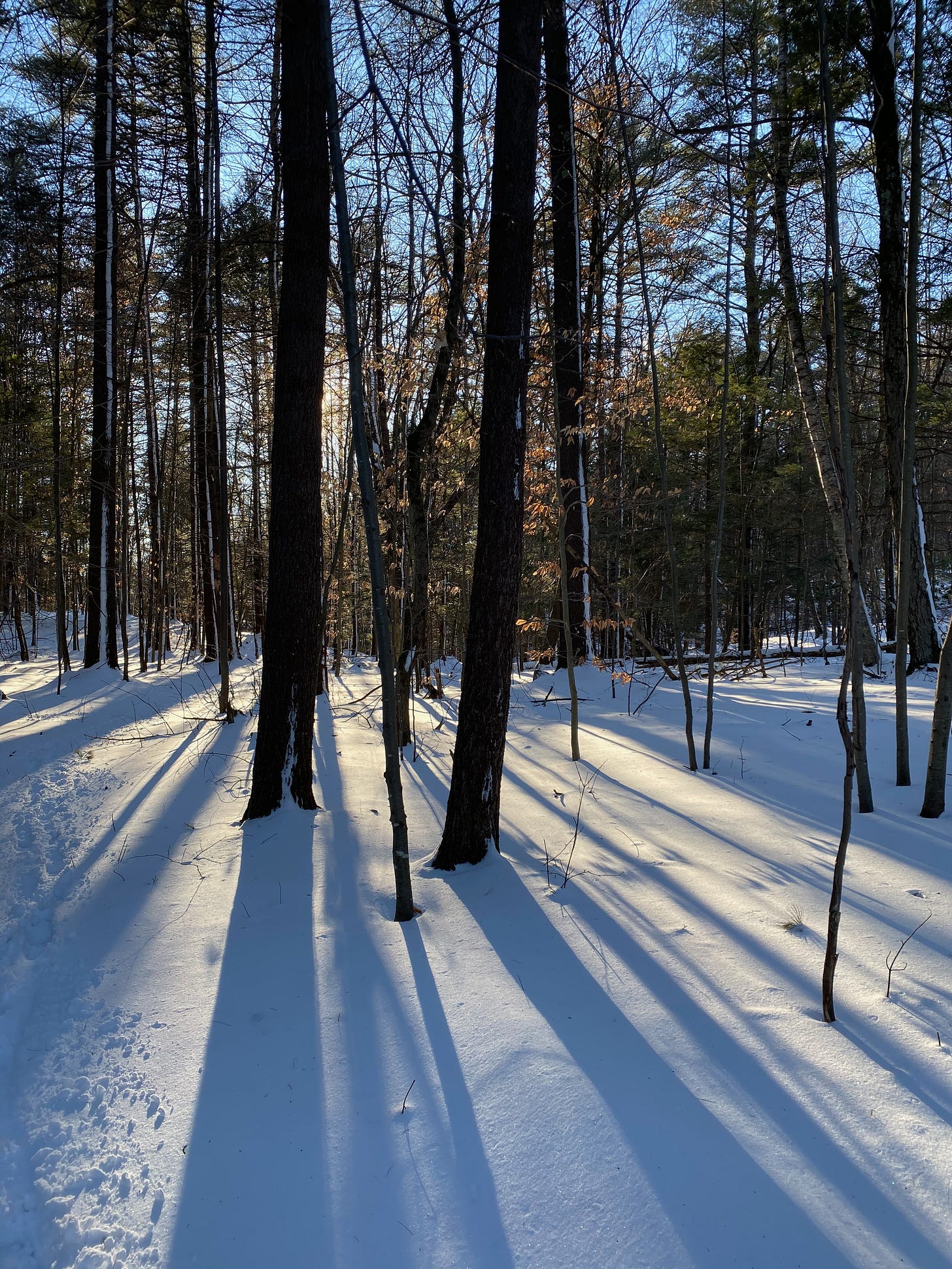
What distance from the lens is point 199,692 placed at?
438 inches

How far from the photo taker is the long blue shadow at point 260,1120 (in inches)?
67.2

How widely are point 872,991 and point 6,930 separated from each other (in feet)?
13.2

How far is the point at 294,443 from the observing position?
15.5ft

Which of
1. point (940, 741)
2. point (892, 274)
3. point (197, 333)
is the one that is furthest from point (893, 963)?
point (197, 333)

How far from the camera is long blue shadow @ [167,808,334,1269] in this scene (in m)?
1.71

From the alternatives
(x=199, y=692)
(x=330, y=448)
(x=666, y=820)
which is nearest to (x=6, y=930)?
(x=666, y=820)

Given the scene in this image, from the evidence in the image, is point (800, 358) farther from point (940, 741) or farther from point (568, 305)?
point (940, 741)

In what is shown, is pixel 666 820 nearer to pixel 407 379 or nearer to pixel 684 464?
pixel 407 379

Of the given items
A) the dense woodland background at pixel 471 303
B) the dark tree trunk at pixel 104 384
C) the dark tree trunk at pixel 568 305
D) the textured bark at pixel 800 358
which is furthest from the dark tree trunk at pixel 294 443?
the dark tree trunk at pixel 104 384

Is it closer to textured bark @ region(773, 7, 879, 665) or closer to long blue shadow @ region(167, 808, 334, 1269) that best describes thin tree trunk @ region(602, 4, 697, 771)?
textured bark @ region(773, 7, 879, 665)

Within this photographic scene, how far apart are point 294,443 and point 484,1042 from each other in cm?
387

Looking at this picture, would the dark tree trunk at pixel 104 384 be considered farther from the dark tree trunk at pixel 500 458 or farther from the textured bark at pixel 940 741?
the textured bark at pixel 940 741

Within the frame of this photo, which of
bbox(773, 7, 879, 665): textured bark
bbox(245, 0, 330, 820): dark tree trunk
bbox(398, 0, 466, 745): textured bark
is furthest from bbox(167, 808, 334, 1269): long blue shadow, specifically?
bbox(773, 7, 879, 665): textured bark

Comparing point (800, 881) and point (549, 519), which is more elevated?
point (549, 519)
